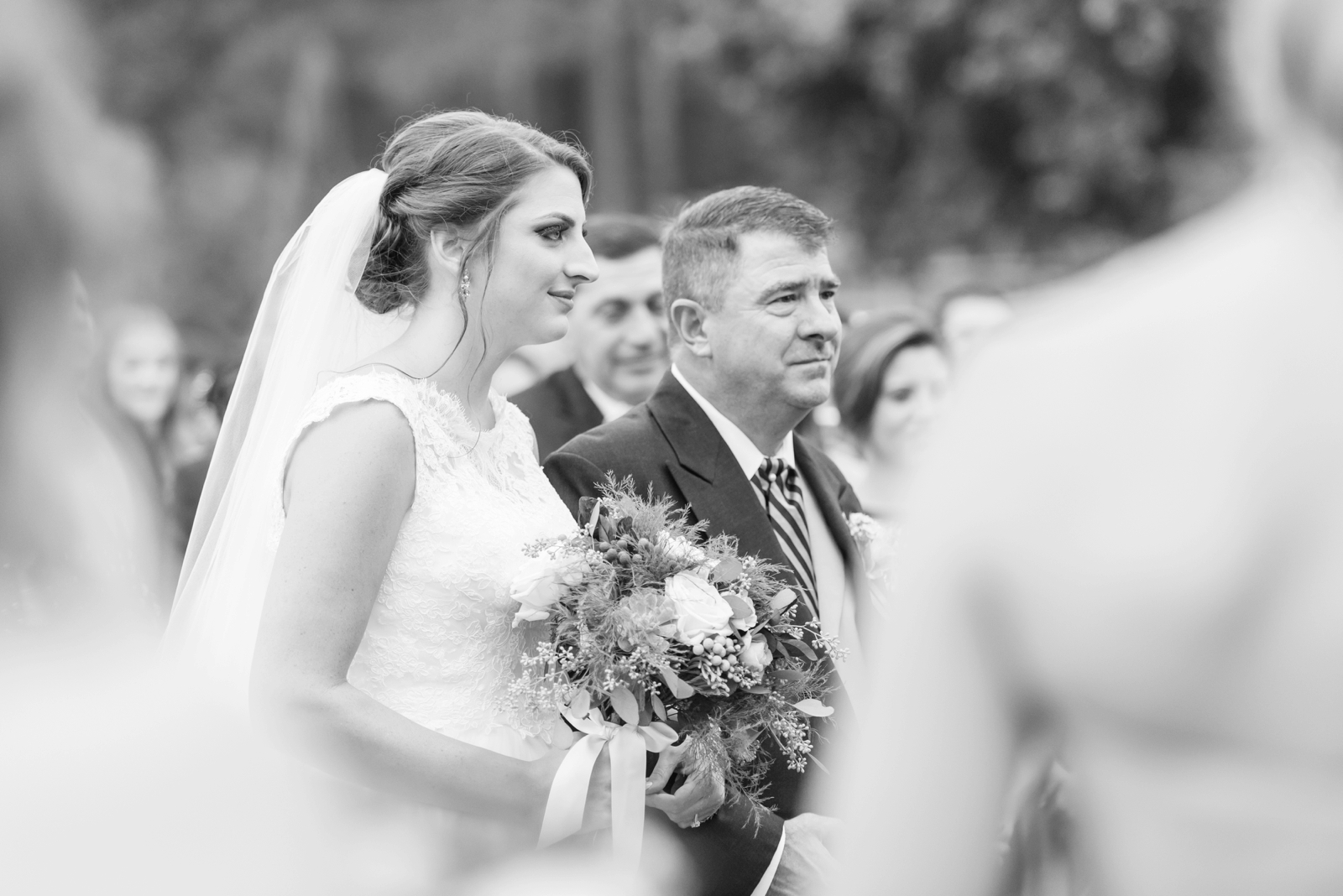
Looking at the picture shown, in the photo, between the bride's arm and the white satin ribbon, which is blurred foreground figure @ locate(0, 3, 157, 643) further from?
the white satin ribbon

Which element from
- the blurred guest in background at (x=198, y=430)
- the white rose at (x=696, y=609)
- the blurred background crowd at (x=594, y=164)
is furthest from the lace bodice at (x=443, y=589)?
the blurred guest in background at (x=198, y=430)

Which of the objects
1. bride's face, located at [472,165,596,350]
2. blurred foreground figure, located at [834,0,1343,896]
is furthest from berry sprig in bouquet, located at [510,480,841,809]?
blurred foreground figure, located at [834,0,1343,896]

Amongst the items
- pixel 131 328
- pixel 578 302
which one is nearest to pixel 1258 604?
pixel 578 302

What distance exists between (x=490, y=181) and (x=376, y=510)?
2.86ft

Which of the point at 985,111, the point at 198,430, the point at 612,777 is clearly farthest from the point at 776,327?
the point at 985,111

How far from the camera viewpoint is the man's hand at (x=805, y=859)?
3.39m

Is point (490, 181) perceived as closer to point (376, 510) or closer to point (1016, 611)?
point (376, 510)

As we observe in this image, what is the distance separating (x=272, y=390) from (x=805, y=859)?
1.69 metres

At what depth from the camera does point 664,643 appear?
2.94 m

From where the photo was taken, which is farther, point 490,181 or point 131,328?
point 131,328

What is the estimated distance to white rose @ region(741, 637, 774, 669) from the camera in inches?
119

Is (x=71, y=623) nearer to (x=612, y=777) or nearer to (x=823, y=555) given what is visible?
(x=612, y=777)

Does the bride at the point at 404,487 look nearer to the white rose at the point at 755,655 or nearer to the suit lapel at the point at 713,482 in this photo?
the white rose at the point at 755,655

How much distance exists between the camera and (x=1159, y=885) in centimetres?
108
